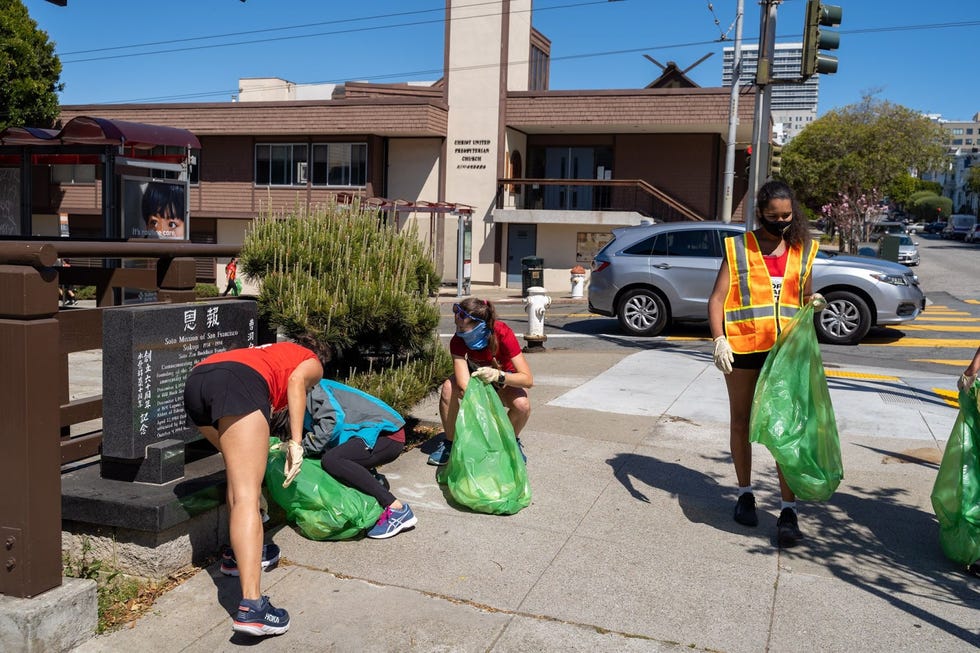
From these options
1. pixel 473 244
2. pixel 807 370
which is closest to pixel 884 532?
pixel 807 370

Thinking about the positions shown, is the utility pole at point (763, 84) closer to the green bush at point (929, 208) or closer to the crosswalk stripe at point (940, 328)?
the crosswalk stripe at point (940, 328)

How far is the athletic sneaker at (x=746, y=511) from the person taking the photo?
4984 mm

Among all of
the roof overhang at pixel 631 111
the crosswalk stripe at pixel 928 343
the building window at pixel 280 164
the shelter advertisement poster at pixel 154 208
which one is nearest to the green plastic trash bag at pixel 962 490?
the crosswalk stripe at pixel 928 343

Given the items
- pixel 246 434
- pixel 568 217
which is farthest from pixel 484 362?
pixel 568 217

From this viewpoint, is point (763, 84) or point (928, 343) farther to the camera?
point (928, 343)

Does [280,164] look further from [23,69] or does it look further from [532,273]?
[532,273]

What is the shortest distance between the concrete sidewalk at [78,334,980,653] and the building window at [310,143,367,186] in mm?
24694

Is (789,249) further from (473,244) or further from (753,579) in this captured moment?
(473,244)

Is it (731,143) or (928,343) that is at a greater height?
(731,143)

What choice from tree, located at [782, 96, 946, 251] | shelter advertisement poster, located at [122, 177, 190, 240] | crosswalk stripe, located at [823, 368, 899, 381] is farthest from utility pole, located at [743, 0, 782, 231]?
tree, located at [782, 96, 946, 251]

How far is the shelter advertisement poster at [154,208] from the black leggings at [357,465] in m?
9.07

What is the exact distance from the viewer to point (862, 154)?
4422 centimetres

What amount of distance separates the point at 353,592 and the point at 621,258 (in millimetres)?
10324

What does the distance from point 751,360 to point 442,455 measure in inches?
86.8
